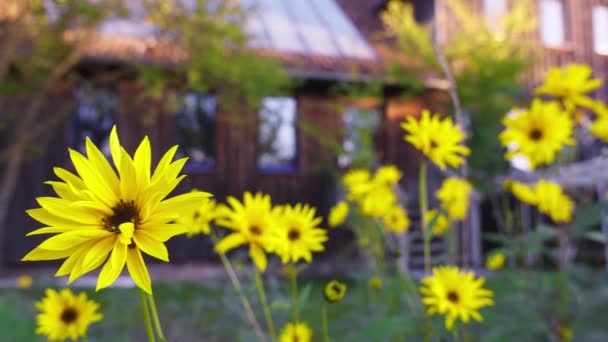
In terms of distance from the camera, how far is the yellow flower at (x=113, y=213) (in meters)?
0.44

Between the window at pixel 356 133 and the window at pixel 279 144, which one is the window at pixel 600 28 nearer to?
the window at pixel 356 133

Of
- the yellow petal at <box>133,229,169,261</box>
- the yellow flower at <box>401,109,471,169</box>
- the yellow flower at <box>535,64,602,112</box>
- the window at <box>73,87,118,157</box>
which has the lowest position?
the yellow petal at <box>133,229,169,261</box>

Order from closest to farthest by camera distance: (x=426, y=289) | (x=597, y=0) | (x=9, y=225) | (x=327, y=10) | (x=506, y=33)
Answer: (x=426, y=289) → (x=9, y=225) → (x=506, y=33) → (x=327, y=10) → (x=597, y=0)

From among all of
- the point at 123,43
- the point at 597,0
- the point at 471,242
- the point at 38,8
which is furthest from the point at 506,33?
the point at 38,8

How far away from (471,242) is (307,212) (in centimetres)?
684

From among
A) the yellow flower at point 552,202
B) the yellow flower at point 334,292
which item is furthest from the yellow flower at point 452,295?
the yellow flower at point 552,202

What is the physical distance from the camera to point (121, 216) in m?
0.48

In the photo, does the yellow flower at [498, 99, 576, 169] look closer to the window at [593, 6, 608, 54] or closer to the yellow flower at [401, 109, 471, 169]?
the yellow flower at [401, 109, 471, 169]

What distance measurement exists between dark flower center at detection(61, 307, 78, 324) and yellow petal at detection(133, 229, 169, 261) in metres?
0.51

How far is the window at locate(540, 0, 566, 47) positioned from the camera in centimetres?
930

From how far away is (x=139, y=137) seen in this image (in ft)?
22.7

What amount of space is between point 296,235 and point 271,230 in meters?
0.08

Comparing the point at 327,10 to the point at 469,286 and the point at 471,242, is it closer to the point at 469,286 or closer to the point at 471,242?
the point at 471,242

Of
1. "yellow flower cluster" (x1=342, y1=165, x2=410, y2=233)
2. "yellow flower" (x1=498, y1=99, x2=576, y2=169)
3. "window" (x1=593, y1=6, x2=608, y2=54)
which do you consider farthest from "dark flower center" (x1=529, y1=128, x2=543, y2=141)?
"window" (x1=593, y1=6, x2=608, y2=54)
